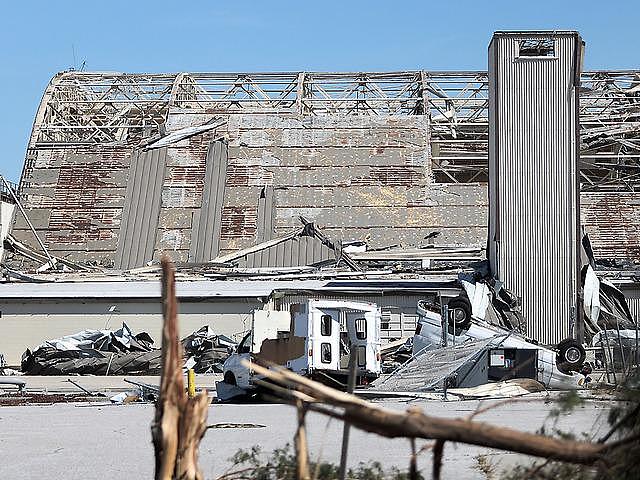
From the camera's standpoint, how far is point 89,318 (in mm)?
38156

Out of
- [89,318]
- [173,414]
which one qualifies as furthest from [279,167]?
[173,414]

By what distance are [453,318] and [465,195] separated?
2499cm

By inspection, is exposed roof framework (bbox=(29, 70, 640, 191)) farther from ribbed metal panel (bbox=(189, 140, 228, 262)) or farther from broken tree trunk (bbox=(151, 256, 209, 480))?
broken tree trunk (bbox=(151, 256, 209, 480))

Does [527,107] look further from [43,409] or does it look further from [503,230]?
[43,409]

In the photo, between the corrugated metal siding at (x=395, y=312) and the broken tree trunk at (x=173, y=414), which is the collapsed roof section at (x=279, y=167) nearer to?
the corrugated metal siding at (x=395, y=312)

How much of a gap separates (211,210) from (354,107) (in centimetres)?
1163

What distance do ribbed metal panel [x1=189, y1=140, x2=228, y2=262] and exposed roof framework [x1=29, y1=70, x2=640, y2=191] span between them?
325cm

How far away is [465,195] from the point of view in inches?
2010

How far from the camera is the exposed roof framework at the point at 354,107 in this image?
54875 millimetres

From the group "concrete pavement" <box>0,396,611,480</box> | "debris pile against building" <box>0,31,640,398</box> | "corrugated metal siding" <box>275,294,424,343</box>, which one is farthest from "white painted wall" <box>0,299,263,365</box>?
"concrete pavement" <box>0,396,611,480</box>

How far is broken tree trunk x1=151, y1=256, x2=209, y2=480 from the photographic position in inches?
220

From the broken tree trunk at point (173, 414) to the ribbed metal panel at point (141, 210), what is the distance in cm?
4365

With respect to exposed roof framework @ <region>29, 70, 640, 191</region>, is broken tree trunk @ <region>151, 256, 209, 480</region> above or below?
below

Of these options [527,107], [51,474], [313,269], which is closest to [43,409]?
[51,474]
